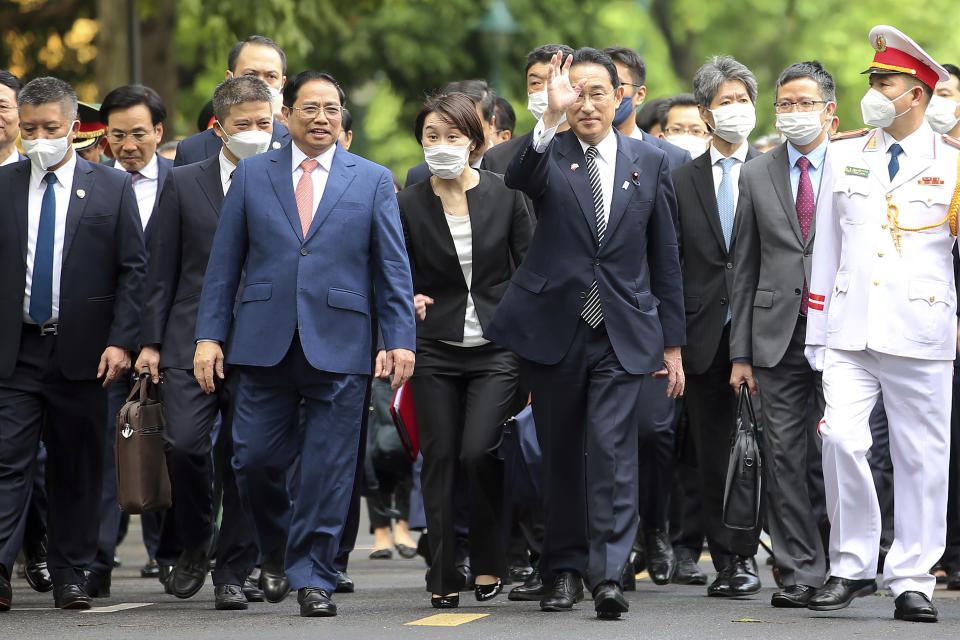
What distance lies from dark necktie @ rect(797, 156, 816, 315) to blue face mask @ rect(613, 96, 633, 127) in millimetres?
1590

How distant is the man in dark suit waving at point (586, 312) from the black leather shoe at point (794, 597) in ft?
3.24

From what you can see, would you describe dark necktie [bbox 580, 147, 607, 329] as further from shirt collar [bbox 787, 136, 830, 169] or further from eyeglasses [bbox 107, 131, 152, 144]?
eyeglasses [bbox 107, 131, 152, 144]

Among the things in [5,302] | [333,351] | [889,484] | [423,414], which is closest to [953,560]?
[889,484]

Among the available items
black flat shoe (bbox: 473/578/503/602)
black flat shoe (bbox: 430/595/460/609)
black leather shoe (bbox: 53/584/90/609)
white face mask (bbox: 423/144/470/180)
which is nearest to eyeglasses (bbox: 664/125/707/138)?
white face mask (bbox: 423/144/470/180)

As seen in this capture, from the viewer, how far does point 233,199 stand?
8.66 meters

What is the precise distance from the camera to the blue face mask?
1083cm

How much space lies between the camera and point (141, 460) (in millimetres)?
8852

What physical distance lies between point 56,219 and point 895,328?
4.20 meters

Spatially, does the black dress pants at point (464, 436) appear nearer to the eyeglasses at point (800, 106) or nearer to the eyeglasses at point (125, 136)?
the eyeglasses at point (800, 106)

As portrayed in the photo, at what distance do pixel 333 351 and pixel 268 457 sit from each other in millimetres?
598

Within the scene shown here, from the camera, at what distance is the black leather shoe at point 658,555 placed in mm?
10336

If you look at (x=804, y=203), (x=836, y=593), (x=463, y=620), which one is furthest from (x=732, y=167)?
(x=463, y=620)

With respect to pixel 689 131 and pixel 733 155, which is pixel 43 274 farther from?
pixel 689 131

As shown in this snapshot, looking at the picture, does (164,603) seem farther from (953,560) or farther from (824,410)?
(953,560)
